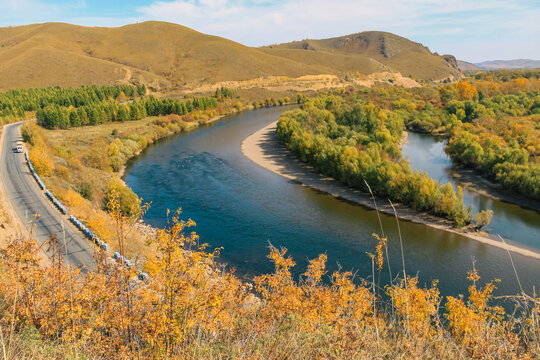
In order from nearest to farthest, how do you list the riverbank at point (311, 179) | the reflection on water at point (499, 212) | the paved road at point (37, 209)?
the paved road at point (37, 209), the riverbank at point (311, 179), the reflection on water at point (499, 212)

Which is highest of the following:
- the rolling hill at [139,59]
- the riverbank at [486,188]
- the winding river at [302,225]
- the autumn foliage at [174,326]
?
the rolling hill at [139,59]

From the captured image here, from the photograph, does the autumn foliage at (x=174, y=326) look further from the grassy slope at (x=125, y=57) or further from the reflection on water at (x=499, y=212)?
the grassy slope at (x=125, y=57)

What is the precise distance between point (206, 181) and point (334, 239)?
19.6 metres

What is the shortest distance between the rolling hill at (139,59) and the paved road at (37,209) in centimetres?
8634

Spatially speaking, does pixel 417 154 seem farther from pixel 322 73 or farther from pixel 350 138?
pixel 322 73

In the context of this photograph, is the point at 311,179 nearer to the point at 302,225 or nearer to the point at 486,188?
the point at 302,225

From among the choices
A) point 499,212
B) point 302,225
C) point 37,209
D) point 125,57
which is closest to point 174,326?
point 37,209

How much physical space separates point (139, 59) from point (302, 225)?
143 metres

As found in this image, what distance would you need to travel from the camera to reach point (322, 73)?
503 feet

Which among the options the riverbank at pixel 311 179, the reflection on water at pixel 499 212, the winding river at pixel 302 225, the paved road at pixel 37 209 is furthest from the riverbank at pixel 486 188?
the paved road at pixel 37 209

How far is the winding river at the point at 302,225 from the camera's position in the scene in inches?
966

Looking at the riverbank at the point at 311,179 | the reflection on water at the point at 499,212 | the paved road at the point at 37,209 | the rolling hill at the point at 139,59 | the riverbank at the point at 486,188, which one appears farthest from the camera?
the rolling hill at the point at 139,59

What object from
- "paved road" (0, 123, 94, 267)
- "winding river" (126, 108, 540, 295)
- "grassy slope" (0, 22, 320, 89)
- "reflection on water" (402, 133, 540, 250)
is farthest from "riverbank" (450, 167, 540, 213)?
"grassy slope" (0, 22, 320, 89)

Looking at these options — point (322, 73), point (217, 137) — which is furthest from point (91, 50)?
point (217, 137)
